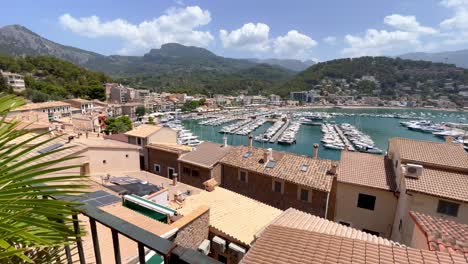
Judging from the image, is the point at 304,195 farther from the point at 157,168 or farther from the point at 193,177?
the point at 157,168

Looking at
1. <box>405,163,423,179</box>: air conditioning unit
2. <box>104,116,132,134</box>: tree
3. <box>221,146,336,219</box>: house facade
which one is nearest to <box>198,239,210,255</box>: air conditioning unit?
<box>221,146,336,219</box>: house facade

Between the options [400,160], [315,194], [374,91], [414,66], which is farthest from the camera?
[414,66]

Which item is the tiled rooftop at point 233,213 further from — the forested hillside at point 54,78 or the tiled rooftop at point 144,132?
the forested hillside at point 54,78

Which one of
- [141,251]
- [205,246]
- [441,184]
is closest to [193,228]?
[205,246]

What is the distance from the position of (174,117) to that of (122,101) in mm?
17861

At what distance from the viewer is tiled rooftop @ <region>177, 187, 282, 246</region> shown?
8586 mm

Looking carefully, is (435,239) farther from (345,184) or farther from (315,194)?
(315,194)

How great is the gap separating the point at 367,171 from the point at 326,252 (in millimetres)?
10413

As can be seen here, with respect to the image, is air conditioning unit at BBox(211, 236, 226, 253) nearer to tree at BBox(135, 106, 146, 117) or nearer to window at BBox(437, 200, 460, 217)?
window at BBox(437, 200, 460, 217)

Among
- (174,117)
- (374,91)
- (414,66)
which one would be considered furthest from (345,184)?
(414,66)

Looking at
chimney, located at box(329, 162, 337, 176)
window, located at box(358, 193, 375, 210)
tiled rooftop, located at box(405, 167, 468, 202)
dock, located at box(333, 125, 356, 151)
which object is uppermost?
tiled rooftop, located at box(405, 167, 468, 202)

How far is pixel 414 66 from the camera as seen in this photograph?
172 m

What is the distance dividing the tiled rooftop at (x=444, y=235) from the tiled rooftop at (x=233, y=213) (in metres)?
4.67

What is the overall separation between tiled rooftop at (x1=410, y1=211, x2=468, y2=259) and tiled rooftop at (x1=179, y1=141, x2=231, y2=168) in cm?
1204
